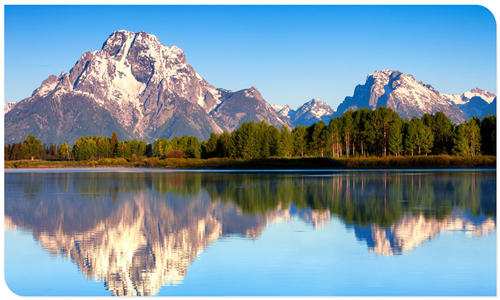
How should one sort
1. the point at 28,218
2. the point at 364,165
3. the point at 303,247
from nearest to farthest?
the point at 303,247
the point at 28,218
the point at 364,165

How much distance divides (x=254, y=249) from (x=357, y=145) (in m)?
89.7

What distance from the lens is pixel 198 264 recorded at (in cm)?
1078

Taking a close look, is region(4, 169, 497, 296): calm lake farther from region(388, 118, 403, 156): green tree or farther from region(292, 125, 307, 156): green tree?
region(292, 125, 307, 156): green tree

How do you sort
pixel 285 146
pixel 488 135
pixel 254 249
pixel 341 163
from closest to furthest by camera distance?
pixel 254 249 → pixel 341 163 → pixel 488 135 → pixel 285 146

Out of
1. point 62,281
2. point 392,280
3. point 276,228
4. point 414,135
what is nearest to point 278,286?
point 392,280

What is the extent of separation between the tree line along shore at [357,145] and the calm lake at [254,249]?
5753cm

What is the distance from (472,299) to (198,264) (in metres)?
5.79

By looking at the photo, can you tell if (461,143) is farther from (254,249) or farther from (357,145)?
(254,249)

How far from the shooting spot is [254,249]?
40.2 ft

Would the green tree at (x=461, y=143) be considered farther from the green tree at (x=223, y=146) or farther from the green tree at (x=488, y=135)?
the green tree at (x=223, y=146)

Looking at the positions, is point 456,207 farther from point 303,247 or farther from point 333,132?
point 333,132

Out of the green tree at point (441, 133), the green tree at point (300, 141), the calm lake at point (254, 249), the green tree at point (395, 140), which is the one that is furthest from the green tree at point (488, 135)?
the calm lake at point (254, 249)

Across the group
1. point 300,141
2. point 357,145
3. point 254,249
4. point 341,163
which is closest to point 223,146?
point 300,141

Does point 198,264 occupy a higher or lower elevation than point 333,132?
lower
